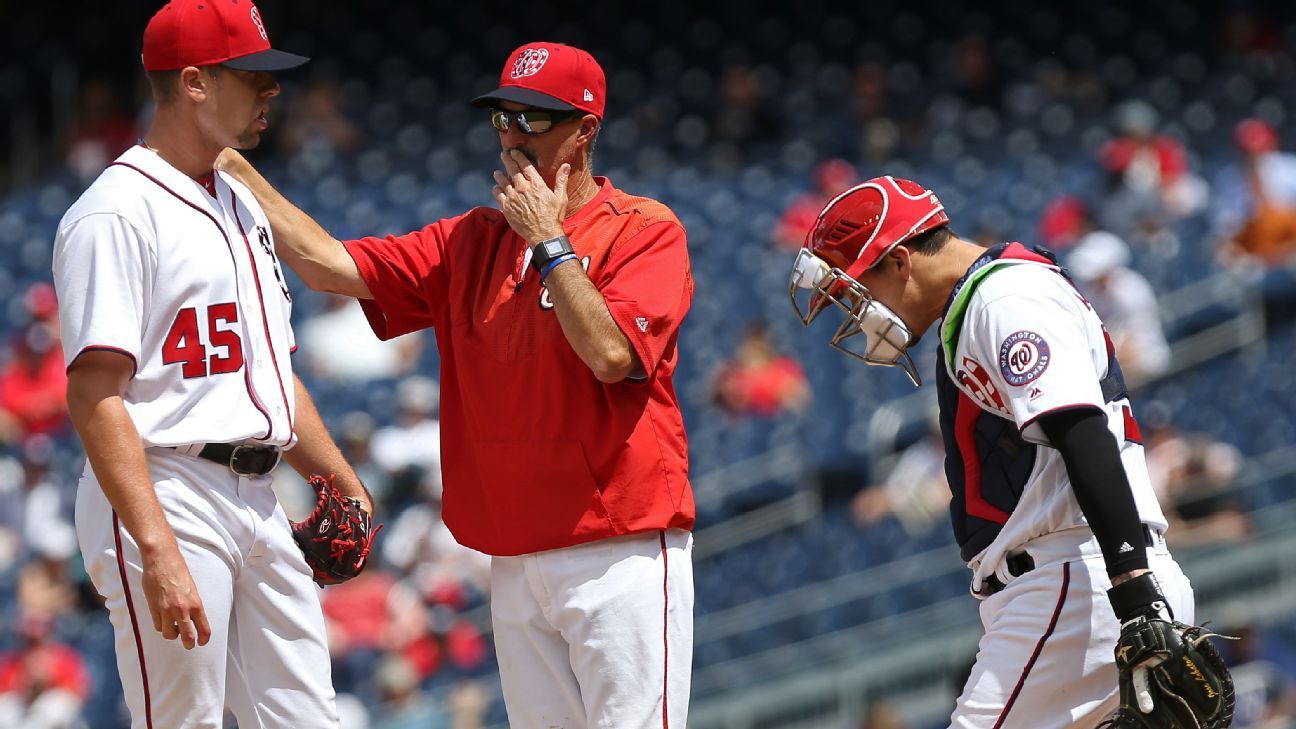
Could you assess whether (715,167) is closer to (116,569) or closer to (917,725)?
(917,725)

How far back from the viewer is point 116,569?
3.38 metres

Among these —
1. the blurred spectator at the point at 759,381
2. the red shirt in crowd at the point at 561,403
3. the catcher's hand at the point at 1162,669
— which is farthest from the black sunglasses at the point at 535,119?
the blurred spectator at the point at 759,381

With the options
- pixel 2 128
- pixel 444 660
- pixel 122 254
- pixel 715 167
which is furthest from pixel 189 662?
pixel 2 128

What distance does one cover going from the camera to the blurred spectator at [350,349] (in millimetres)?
10383

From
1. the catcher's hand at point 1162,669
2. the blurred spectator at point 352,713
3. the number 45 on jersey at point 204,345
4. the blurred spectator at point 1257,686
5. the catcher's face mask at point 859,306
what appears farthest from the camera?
the blurred spectator at point 352,713

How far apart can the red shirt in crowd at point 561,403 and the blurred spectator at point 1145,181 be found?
761 cm

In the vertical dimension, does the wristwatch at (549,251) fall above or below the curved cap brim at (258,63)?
below

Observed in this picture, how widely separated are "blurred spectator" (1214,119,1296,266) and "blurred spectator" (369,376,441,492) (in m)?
4.72

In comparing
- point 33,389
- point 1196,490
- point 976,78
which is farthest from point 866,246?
point 976,78

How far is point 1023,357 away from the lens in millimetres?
3369

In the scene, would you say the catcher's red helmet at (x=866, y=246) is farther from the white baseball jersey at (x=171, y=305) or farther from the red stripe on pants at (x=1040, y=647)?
the white baseball jersey at (x=171, y=305)

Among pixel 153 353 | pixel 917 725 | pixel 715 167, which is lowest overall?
pixel 917 725

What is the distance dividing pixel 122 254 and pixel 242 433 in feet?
1.33

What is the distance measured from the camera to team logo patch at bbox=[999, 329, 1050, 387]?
3.35 meters
